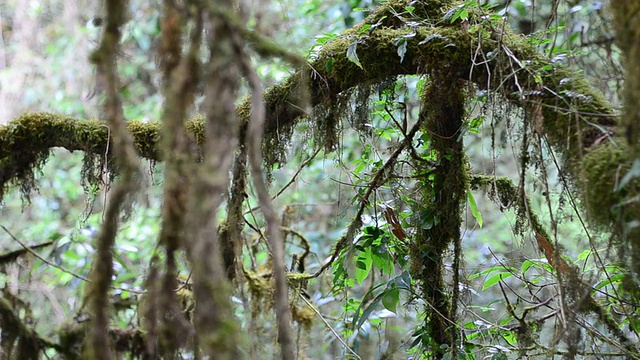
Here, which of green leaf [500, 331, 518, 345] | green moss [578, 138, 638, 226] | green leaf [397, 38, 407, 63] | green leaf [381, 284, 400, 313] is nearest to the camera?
green moss [578, 138, 638, 226]

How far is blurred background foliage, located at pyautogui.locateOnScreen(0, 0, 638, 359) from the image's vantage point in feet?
7.20

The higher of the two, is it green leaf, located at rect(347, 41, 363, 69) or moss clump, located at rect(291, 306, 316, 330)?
green leaf, located at rect(347, 41, 363, 69)

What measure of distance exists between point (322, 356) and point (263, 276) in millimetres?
2089

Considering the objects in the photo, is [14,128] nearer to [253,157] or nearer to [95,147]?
[95,147]

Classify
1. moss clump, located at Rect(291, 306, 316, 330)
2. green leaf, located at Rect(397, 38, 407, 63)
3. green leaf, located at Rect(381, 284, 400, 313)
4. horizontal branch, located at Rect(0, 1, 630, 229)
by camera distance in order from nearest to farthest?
horizontal branch, located at Rect(0, 1, 630, 229) < green leaf, located at Rect(397, 38, 407, 63) < green leaf, located at Rect(381, 284, 400, 313) < moss clump, located at Rect(291, 306, 316, 330)

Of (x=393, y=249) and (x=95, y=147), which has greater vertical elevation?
(x=95, y=147)

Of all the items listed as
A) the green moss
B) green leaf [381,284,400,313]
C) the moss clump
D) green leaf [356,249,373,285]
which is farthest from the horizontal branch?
the moss clump

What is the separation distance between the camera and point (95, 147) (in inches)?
83.6

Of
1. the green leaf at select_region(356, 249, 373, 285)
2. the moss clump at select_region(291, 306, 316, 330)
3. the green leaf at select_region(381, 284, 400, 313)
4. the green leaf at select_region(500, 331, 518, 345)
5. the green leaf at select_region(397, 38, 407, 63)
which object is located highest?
the green leaf at select_region(397, 38, 407, 63)

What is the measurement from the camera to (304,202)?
4504 mm

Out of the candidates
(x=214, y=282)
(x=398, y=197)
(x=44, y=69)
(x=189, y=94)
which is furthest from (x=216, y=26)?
(x=44, y=69)

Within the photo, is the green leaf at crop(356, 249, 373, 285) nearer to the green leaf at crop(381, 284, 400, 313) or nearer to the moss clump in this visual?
the green leaf at crop(381, 284, 400, 313)

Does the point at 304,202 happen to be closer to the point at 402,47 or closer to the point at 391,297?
the point at 391,297

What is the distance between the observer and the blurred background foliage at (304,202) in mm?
2195
